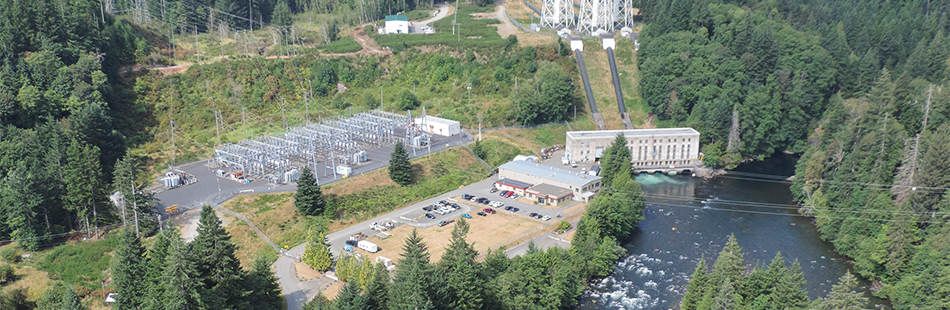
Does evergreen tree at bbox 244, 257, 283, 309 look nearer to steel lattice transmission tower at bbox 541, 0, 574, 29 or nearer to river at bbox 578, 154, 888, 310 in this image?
river at bbox 578, 154, 888, 310

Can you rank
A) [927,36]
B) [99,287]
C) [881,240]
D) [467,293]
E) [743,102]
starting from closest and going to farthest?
[467,293]
[99,287]
[881,240]
[743,102]
[927,36]

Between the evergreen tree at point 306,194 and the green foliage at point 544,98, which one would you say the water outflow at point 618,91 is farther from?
the evergreen tree at point 306,194

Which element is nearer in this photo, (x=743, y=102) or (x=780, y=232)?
(x=780, y=232)

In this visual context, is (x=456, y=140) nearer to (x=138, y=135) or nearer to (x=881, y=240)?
(x=138, y=135)

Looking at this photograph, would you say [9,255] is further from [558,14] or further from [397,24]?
[558,14]

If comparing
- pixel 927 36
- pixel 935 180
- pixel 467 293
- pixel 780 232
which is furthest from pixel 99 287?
pixel 927 36

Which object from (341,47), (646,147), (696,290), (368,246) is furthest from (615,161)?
(341,47)

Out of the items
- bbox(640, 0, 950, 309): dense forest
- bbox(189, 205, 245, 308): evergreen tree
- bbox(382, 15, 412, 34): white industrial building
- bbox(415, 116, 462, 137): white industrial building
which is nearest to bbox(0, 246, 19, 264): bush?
bbox(189, 205, 245, 308): evergreen tree

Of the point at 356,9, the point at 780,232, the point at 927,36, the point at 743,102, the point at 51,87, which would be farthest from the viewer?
the point at 356,9
